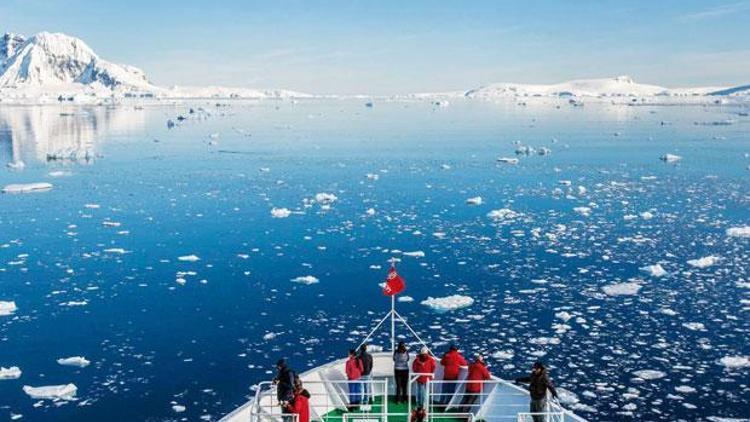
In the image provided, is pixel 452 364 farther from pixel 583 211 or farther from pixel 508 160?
pixel 508 160

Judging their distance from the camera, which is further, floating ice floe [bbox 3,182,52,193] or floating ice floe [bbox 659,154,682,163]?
floating ice floe [bbox 659,154,682,163]

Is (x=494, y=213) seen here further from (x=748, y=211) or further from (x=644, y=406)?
(x=644, y=406)

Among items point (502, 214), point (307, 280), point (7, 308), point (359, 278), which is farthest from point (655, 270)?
point (7, 308)

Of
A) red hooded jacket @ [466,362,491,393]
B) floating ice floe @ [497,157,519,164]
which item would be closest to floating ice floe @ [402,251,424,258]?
red hooded jacket @ [466,362,491,393]

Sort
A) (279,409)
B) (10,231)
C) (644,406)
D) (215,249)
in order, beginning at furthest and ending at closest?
(10,231)
(215,249)
(644,406)
(279,409)

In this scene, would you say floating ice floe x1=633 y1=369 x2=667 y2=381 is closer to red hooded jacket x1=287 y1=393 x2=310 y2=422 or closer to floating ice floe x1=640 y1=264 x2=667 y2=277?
floating ice floe x1=640 y1=264 x2=667 y2=277

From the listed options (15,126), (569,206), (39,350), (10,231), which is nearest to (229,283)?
(39,350)

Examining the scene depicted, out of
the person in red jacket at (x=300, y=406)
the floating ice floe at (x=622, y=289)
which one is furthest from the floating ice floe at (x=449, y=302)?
the person in red jacket at (x=300, y=406)
